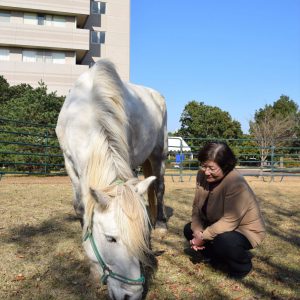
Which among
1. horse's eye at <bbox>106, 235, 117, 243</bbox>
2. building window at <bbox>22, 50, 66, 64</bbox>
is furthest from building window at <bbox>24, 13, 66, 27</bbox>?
horse's eye at <bbox>106, 235, 117, 243</bbox>

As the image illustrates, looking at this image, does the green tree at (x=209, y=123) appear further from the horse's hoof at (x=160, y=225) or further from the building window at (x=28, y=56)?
the horse's hoof at (x=160, y=225)

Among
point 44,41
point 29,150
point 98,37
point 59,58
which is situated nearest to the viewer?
point 29,150

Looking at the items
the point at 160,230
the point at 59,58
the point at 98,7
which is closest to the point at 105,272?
the point at 160,230

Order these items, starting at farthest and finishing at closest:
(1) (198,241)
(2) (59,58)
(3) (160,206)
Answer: (2) (59,58)
(3) (160,206)
(1) (198,241)

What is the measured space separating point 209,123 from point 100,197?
2868 cm

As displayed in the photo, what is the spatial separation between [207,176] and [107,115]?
972 millimetres

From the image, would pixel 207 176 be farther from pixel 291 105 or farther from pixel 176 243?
pixel 291 105

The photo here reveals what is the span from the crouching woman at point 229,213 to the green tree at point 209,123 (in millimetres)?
26866

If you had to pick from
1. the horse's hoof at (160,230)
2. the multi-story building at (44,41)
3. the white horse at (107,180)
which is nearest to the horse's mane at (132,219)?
the white horse at (107,180)

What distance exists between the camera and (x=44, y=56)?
2795 cm

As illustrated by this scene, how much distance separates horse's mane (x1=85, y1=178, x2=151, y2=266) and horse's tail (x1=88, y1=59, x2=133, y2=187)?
0.17 m

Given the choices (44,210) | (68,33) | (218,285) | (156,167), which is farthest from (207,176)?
(68,33)

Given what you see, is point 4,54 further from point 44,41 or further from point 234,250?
point 234,250

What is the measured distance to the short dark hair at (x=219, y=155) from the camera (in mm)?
2891
